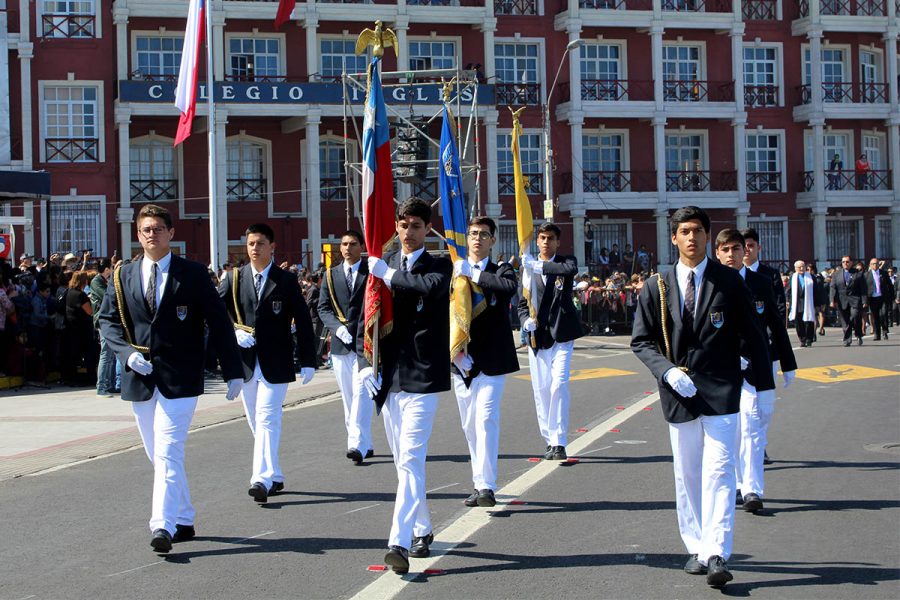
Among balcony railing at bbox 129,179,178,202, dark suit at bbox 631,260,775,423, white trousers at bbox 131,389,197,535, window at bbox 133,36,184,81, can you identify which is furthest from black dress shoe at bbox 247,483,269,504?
window at bbox 133,36,184,81

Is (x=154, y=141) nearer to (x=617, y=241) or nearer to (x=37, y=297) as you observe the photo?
(x=617, y=241)

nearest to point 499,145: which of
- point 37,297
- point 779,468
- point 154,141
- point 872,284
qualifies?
point 154,141

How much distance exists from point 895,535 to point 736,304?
213 cm

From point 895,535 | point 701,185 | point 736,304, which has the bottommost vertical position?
point 895,535

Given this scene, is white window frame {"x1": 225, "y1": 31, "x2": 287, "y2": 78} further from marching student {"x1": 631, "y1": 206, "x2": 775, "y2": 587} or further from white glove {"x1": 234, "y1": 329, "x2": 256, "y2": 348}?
marching student {"x1": 631, "y1": 206, "x2": 775, "y2": 587}

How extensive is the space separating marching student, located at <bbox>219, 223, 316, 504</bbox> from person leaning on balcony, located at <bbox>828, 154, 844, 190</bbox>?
40103mm

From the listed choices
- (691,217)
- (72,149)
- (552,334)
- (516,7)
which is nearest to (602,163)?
(516,7)

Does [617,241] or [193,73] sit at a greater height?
[193,73]

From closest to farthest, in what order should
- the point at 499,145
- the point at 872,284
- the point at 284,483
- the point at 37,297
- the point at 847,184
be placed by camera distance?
1. the point at 284,483
2. the point at 37,297
3. the point at 872,284
4. the point at 499,145
5. the point at 847,184

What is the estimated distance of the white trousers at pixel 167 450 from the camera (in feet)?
24.4

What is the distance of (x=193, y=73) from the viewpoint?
82.0ft

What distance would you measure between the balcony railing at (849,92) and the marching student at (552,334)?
3772cm

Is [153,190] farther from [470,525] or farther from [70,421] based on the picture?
[470,525]

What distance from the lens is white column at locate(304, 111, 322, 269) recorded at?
37.6 m
